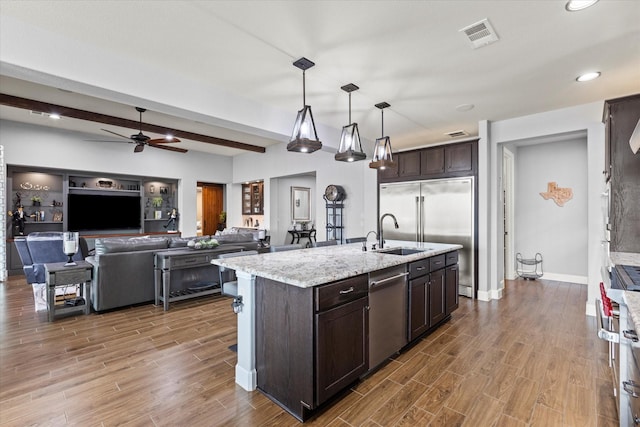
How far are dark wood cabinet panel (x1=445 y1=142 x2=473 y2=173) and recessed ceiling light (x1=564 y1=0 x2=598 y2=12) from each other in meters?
2.59

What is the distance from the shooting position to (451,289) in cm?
356

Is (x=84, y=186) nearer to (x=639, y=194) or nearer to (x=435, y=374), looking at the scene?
(x=435, y=374)

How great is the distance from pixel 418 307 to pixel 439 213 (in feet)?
7.69

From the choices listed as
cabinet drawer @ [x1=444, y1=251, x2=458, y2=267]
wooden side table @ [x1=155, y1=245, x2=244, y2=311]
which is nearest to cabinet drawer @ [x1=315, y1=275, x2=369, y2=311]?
cabinet drawer @ [x1=444, y1=251, x2=458, y2=267]

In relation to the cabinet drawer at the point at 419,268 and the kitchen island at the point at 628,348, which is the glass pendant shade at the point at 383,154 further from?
the kitchen island at the point at 628,348

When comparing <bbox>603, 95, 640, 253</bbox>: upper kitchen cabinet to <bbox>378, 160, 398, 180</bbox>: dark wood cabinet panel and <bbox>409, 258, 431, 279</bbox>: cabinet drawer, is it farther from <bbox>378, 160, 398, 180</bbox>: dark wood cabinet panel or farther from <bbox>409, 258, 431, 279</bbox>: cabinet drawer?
<bbox>378, 160, 398, 180</bbox>: dark wood cabinet panel

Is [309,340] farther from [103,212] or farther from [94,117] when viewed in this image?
[103,212]

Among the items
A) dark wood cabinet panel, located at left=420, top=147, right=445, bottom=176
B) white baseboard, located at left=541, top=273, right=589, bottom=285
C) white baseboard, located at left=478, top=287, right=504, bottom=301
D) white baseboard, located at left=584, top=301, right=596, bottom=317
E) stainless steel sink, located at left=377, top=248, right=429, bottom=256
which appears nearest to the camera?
stainless steel sink, located at left=377, top=248, right=429, bottom=256

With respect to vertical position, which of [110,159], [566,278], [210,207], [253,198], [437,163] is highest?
[110,159]

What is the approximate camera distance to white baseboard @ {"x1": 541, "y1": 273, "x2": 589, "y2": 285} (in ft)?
17.3

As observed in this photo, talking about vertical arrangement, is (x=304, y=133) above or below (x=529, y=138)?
below

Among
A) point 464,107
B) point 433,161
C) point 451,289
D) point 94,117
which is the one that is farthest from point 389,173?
point 94,117

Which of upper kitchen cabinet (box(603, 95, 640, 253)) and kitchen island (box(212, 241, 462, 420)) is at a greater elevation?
upper kitchen cabinet (box(603, 95, 640, 253))

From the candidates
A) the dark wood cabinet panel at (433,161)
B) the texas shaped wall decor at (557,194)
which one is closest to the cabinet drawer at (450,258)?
the dark wood cabinet panel at (433,161)
